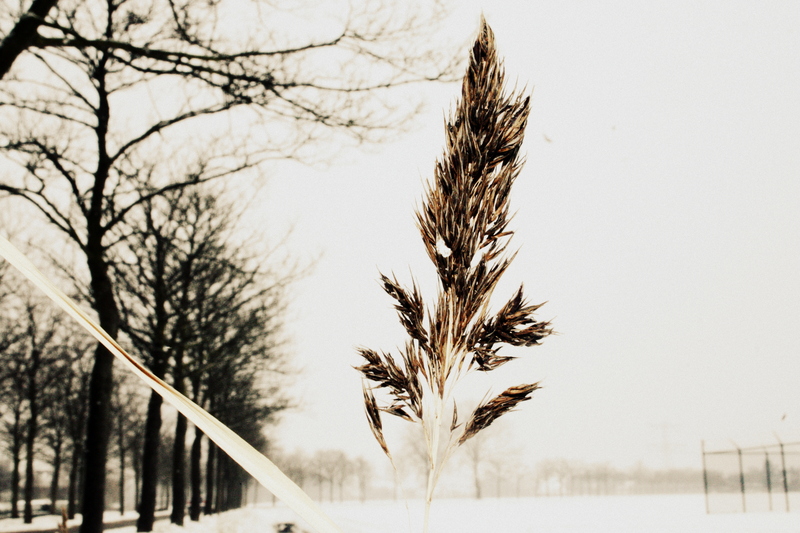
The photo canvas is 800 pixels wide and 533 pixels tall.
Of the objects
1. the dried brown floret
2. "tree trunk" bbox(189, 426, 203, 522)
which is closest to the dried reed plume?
the dried brown floret

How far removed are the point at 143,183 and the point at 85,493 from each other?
493cm

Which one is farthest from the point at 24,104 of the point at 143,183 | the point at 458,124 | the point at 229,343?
the point at 458,124

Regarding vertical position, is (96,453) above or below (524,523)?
above

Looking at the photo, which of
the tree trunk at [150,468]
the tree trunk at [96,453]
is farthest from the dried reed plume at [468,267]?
the tree trunk at [150,468]

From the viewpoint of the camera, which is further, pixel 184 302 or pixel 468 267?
pixel 184 302

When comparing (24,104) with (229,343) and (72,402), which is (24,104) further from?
(72,402)

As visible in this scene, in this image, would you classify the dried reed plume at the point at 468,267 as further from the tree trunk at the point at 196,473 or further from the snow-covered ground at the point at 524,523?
the tree trunk at the point at 196,473

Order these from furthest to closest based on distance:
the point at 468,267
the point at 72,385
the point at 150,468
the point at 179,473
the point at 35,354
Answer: the point at 72,385
the point at 35,354
the point at 179,473
the point at 150,468
the point at 468,267

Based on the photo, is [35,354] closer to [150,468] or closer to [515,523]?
[150,468]

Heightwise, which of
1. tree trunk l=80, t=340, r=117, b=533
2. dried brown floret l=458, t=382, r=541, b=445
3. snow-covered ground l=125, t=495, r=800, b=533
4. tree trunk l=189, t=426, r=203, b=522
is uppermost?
dried brown floret l=458, t=382, r=541, b=445

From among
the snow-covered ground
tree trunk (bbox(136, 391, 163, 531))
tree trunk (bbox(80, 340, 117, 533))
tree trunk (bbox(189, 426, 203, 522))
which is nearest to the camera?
tree trunk (bbox(80, 340, 117, 533))

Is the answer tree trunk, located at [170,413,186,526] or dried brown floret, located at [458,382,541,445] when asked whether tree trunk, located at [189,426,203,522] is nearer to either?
tree trunk, located at [170,413,186,526]

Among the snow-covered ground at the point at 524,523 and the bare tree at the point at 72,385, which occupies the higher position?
the bare tree at the point at 72,385

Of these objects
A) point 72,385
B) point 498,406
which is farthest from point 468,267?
point 72,385
